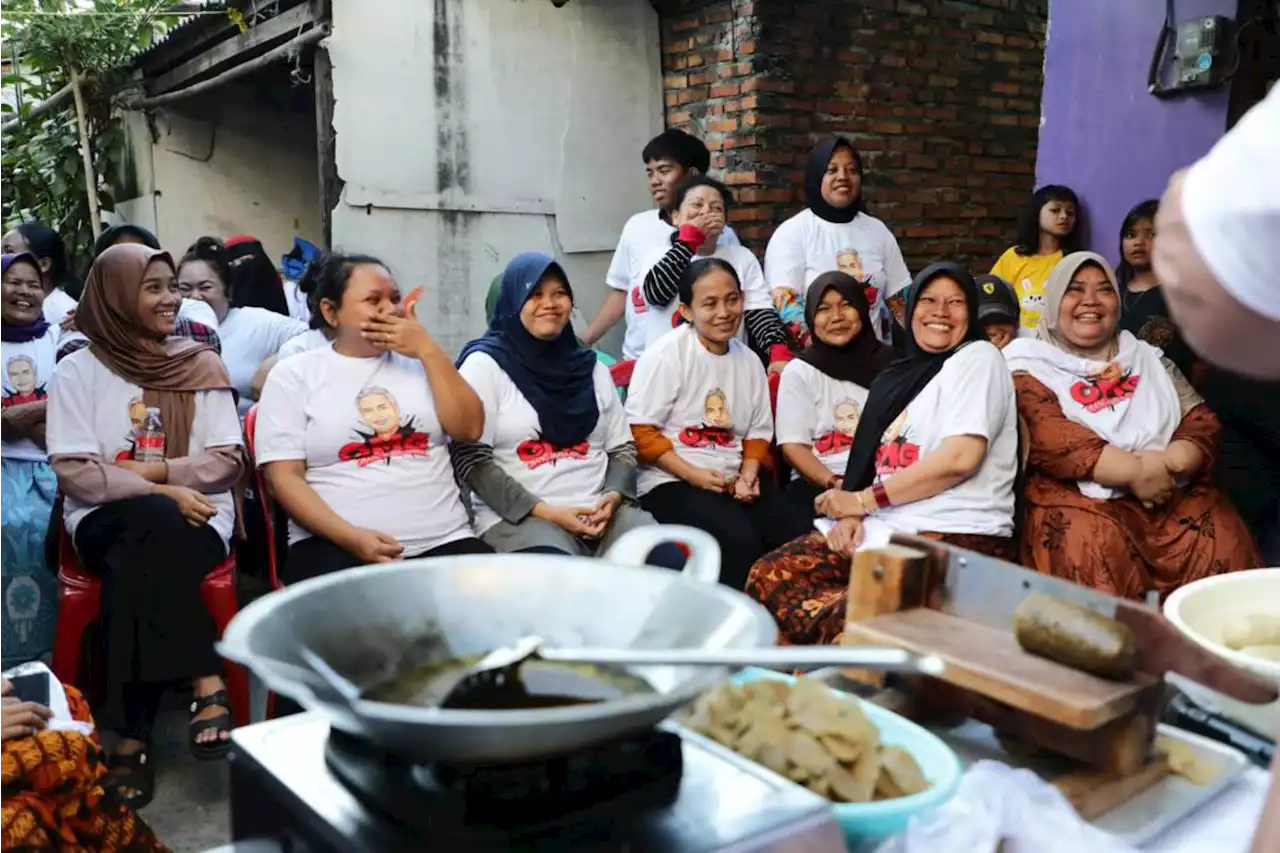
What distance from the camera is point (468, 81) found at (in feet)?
19.2

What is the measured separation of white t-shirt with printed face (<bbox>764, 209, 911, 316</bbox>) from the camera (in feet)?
14.9

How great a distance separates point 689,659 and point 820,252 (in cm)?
388

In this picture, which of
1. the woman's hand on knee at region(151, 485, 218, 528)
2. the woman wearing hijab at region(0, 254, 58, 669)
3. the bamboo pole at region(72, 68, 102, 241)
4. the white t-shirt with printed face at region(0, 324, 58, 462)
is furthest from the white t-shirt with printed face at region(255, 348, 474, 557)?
the bamboo pole at region(72, 68, 102, 241)

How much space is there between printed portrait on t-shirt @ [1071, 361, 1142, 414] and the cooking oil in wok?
2.56 m

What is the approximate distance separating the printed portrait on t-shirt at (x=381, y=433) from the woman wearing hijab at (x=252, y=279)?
82.8 inches

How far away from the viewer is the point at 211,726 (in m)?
3.02

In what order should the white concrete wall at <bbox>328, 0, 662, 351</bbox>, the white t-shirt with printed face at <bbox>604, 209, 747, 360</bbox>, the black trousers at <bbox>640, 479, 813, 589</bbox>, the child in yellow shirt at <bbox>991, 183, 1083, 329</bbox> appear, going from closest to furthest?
the black trousers at <bbox>640, 479, 813, 589</bbox> < the child in yellow shirt at <bbox>991, 183, 1083, 329</bbox> < the white t-shirt with printed face at <bbox>604, 209, 747, 360</bbox> < the white concrete wall at <bbox>328, 0, 662, 351</bbox>

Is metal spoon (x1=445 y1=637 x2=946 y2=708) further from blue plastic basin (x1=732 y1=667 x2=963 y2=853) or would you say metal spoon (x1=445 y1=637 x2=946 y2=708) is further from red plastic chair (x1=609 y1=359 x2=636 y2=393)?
red plastic chair (x1=609 y1=359 x2=636 y2=393)

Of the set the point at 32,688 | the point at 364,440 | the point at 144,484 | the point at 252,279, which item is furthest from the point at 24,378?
the point at 32,688

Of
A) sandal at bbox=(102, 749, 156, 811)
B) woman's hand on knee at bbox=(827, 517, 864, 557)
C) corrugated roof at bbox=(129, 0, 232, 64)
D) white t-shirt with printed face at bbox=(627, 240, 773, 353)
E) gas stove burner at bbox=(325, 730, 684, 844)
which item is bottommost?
sandal at bbox=(102, 749, 156, 811)

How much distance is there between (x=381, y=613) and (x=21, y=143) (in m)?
8.80

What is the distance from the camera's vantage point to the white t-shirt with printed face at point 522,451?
3275 mm

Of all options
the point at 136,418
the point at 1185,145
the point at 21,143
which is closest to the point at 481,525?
the point at 136,418

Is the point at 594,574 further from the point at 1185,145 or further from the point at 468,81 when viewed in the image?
the point at 468,81
